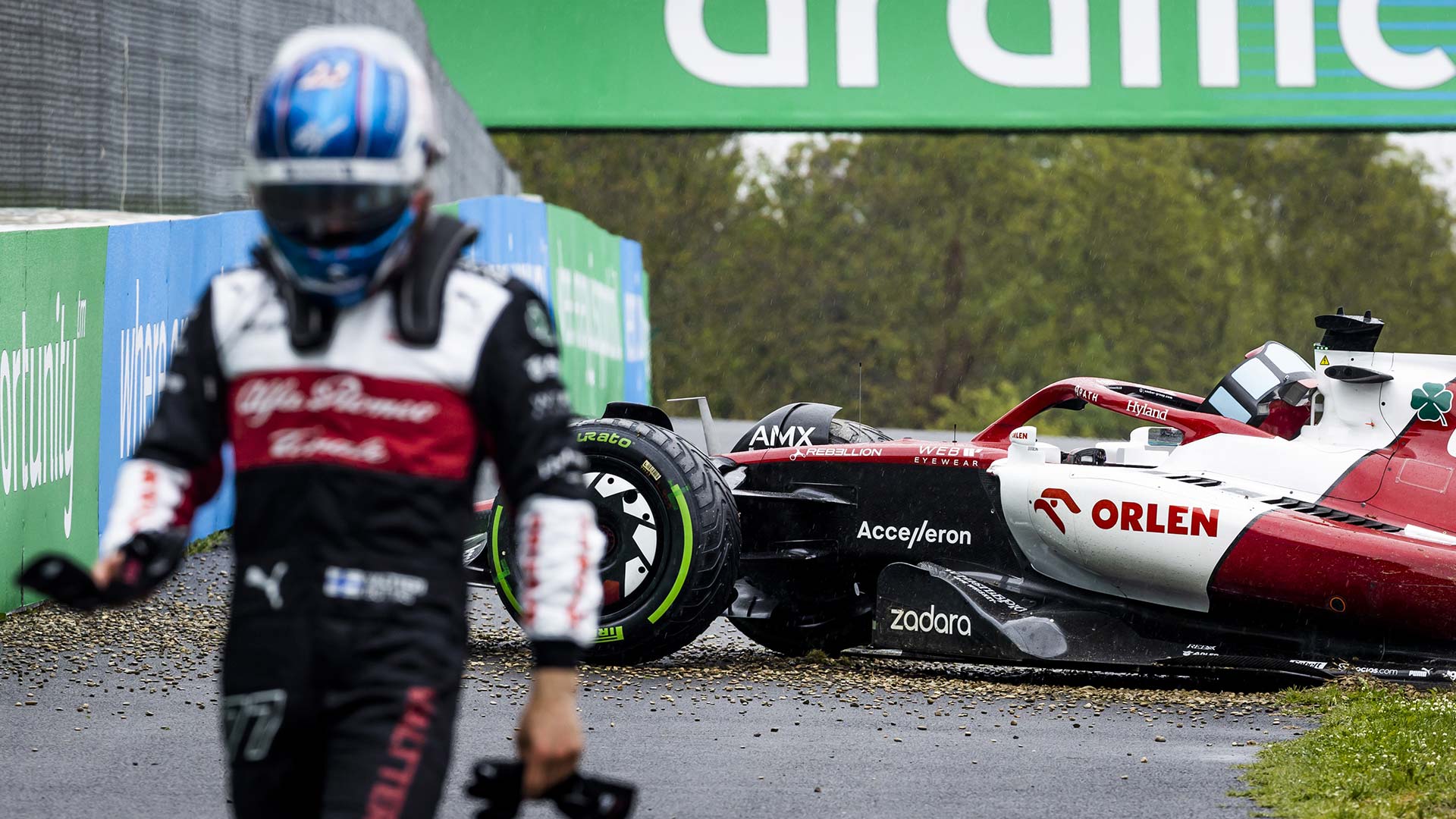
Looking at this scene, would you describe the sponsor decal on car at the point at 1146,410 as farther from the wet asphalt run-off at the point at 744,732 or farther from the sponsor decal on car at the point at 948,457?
the wet asphalt run-off at the point at 744,732

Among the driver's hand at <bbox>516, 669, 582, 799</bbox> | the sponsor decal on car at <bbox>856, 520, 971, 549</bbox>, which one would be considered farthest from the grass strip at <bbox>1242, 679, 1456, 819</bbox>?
the driver's hand at <bbox>516, 669, 582, 799</bbox>

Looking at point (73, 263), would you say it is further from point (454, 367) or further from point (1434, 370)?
point (454, 367)

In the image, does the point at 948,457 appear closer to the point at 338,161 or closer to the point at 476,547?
the point at 476,547

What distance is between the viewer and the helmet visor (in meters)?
2.70

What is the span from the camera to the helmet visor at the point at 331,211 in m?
2.70

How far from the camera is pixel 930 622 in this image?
285 inches

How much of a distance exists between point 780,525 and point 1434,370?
8.94ft

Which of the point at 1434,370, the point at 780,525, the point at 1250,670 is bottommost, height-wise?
the point at 1250,670

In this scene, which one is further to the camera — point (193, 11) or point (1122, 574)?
point (193, 11)

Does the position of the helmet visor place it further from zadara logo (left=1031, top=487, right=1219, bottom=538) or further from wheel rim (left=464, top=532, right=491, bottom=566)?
wheel rim (left=464, top=532, right=491, bottom=566)

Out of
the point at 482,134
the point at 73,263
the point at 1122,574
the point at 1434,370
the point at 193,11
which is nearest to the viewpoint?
the point at 1122,574

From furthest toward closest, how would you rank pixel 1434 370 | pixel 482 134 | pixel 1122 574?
pixel 482 134 < pixel 1434 370 < pixel 1122 574

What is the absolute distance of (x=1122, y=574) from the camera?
23.4ft

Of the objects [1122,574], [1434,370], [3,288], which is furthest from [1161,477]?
[3,288]
